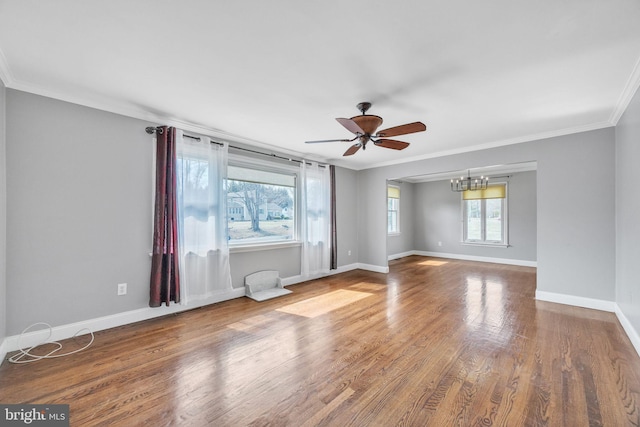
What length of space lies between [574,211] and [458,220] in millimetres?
3983

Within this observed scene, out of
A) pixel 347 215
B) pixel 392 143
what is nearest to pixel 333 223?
pixel 347 215

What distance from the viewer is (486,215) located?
723 cm

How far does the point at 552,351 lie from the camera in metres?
2.49

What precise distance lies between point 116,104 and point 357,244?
5064 millimetres

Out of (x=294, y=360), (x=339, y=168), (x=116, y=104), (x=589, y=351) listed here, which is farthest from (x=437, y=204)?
(x=116, y=104)

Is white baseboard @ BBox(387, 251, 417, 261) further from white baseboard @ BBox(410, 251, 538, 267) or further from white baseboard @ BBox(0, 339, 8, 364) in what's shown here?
white baseboard @ BBox(0, 339, 8, 364)

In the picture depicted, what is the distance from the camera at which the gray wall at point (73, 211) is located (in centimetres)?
251

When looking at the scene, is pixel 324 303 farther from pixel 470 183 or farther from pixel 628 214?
pixel 470 183

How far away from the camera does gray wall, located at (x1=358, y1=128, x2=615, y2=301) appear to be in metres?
3.49

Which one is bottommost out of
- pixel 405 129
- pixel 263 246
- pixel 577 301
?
pixel 577 301

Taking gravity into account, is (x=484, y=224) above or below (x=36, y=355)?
above

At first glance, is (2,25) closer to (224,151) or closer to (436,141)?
(224,151)

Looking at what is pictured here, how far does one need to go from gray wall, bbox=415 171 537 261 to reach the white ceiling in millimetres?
3667

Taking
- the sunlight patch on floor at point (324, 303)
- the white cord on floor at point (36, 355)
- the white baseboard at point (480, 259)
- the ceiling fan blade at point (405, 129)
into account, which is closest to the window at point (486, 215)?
the white baseboard at point (480, 259)
